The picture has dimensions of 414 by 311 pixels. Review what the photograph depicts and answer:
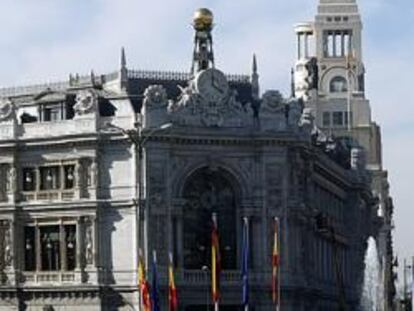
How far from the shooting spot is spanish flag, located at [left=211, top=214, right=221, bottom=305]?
429ft

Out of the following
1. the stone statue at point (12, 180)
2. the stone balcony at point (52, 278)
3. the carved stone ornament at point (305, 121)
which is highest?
the carved stone ornament at point (305, 121)

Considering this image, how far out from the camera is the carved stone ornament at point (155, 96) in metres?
138

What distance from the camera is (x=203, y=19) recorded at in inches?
5837

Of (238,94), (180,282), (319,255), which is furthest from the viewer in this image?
(319,255)

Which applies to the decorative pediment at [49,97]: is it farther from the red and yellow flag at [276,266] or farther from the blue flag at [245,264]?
the red and yellow flag at [276,266]

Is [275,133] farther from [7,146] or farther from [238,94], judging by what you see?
[7,146]

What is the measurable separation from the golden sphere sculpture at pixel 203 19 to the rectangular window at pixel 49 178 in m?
15.6

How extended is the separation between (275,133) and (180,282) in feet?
40.4

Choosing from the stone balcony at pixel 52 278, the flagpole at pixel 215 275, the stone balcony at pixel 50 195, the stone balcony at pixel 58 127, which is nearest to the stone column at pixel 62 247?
the stone balcony at pixel 52 278

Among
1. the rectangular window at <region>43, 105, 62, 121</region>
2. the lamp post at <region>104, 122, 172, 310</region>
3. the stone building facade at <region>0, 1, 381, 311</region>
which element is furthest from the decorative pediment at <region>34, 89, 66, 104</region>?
the lamp post at <region>104, 122, 172, 310</region>

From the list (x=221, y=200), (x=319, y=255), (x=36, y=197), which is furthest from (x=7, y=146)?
(x=319, y=255)

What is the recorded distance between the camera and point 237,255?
141875mm

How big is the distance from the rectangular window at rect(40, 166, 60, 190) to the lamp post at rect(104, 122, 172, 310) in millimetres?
6611

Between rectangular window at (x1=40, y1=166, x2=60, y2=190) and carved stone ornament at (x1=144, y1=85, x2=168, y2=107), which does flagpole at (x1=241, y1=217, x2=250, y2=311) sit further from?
rectangular window at (x1=40, y1=166, x2=60, y2=190)
